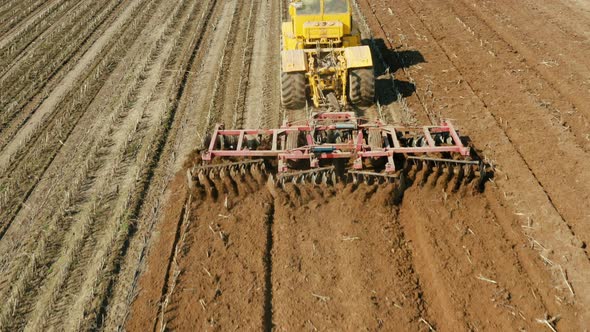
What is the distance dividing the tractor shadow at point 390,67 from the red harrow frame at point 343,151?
8.48ft

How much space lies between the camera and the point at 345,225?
26.4 ft

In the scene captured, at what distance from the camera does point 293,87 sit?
36.4ft

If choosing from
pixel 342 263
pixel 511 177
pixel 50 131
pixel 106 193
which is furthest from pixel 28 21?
pixel 511 177

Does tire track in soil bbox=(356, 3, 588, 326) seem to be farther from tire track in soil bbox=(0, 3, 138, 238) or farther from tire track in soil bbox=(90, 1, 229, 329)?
tire track in soil bbox=(0, 3, 138, 238)

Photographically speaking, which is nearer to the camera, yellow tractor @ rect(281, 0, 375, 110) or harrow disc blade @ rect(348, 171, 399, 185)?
harrow disc blade @ rect(348, 171, 399, 185)

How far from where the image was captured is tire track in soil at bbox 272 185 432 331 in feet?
21.5

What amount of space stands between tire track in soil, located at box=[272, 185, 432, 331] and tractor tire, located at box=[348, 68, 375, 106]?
3.19m

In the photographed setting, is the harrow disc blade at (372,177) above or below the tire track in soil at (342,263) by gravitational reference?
above

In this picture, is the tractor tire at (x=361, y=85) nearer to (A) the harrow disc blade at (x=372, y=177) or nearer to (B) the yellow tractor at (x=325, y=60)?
(B) the yellow tractor at (x=325, y=60)

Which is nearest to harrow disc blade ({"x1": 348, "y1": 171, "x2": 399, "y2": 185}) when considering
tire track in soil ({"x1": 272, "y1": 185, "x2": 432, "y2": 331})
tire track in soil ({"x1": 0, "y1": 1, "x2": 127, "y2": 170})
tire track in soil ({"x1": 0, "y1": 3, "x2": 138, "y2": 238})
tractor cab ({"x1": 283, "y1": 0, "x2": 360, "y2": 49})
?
tire track in soil ({"x1": 272, "y1": 185, "x2": 432, "y2": 331})

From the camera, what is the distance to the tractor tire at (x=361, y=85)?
10.9m

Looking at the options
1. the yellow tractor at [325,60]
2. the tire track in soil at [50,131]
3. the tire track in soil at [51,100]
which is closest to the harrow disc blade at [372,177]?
the yellow tractor at [325,60]

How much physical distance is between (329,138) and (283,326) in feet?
13.6

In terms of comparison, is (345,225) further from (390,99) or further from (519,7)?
(519,7)
